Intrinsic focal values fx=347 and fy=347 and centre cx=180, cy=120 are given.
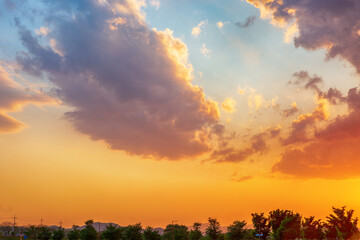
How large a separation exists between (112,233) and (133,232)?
6.06 meters

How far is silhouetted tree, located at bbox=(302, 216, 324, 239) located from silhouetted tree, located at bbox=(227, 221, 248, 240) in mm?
14555

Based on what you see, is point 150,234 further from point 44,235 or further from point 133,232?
point 44,235

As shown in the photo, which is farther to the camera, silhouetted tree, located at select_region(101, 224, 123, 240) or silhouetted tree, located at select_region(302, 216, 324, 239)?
silhouetted tree, located at select_region(101, 224, 123, 240)

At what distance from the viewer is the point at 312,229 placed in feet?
281

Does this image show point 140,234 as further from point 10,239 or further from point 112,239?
point 10,239

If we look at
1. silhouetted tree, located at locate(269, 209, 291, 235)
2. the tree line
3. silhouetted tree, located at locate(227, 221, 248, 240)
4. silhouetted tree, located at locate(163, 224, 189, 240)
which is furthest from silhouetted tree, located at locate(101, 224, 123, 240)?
silhouetted tree, located at locate(269, 209, 291, 235)

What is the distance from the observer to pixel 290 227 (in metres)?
79.4

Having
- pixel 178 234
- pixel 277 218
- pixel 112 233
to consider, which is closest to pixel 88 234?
pixel 112 233

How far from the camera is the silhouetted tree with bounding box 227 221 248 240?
88688 millimetres

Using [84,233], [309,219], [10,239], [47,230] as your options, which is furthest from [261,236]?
[10,239]

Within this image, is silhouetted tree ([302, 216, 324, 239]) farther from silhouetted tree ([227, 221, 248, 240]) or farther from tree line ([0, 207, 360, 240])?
silhouetted tree ([227, 221, 248, 240])

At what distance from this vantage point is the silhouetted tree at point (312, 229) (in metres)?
85.4

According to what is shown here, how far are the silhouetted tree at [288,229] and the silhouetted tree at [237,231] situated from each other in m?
10.3

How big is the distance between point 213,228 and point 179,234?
18.8 metres
